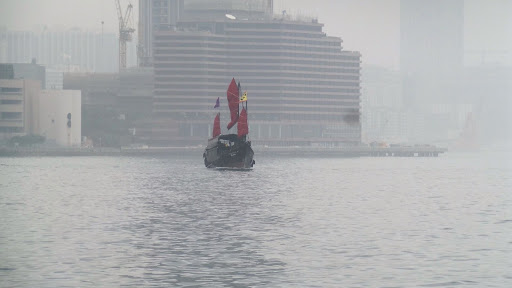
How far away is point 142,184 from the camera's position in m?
152

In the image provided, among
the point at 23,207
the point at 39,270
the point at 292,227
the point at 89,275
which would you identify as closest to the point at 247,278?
the point at 89,275

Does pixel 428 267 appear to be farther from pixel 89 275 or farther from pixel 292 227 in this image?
pixel 292 227

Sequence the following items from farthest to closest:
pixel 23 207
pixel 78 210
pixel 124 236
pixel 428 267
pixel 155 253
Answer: pixel 23 207 → pixel 78 210 → pixel 124 236 → pixel 155 253 → pixel 428 267

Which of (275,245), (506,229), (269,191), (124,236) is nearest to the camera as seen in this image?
(275,245)

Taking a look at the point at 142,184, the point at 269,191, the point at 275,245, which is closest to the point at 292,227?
the point at 275,245

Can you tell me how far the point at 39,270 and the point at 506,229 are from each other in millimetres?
38822

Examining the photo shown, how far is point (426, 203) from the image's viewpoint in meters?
108

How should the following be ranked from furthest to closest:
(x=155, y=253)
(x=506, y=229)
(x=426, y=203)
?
(x=426, y=203), (x=506, y=229), (x=155, y=253)

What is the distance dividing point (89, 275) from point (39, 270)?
3536 mm

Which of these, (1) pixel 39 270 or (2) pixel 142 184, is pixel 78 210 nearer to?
(1) pixel 39 270

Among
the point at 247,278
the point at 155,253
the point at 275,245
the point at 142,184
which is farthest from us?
the point at 142,184

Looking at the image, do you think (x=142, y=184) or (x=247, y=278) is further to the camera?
(x=142, y=184)

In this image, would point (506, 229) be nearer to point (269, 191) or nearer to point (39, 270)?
point (39, 270)

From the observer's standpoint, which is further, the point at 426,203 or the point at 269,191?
the point at 269,191
